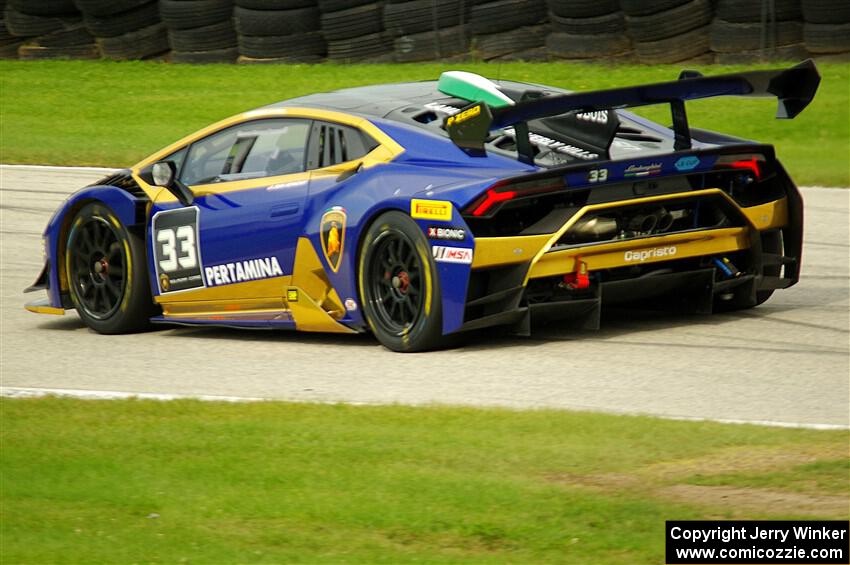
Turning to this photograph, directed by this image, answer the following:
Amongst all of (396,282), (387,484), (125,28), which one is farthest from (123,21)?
(387,484)

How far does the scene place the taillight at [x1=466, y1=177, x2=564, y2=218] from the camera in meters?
7.31

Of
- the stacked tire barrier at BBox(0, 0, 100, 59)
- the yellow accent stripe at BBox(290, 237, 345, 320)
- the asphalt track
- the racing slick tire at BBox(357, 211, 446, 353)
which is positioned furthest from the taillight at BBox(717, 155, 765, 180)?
the stacked tire barrier at BBox(0, 0, 100, 59)

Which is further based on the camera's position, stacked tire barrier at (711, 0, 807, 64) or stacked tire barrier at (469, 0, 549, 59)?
stacked tire barrier at (469, 0, 549, 59)

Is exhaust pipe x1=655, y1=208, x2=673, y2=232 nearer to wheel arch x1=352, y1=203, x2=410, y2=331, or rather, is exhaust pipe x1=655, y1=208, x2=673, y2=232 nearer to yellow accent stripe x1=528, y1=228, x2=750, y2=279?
yellow accent stripe x1=528, y1=228, x2=750, y2=279

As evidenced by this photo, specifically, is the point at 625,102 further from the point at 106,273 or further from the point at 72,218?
the point at 72,218

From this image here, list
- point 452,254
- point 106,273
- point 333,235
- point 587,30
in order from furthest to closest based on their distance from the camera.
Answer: point 587,30 → point 106,273 → point 333,235 → point 452,254

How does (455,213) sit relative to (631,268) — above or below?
above

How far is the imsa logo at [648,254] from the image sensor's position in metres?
7.70

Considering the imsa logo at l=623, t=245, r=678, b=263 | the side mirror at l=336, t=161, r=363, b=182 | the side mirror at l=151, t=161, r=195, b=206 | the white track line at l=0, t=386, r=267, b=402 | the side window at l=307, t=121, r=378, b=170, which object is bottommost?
the white track line at l=0, t=386, r=267, b=402

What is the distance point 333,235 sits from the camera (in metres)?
8.06

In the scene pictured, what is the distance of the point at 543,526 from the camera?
15.5 ft

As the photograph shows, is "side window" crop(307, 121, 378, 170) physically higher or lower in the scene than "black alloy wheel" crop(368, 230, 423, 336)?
higher

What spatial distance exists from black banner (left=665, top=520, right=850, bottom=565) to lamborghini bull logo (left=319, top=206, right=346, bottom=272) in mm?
3748

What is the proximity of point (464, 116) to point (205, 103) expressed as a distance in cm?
1287
